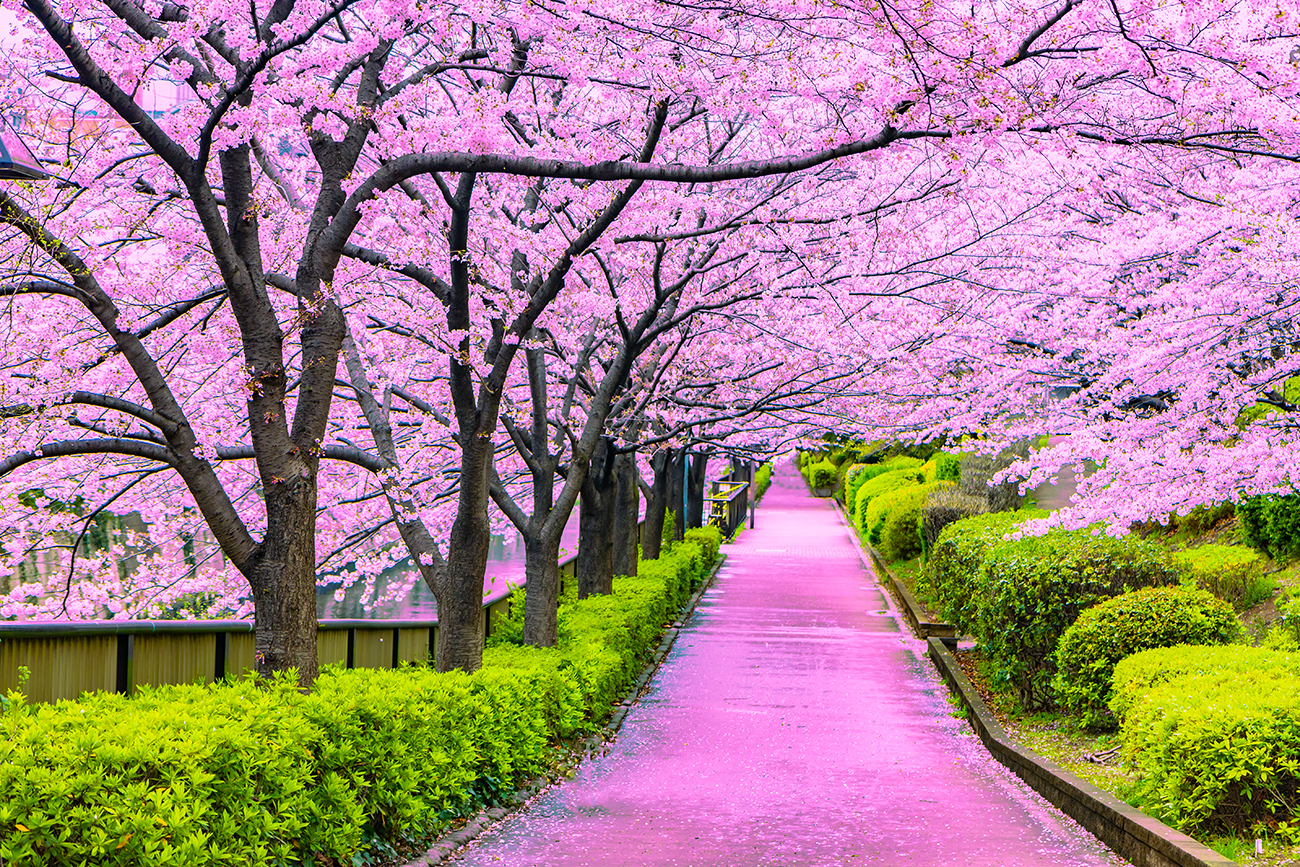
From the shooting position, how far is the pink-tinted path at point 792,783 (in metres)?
6.46

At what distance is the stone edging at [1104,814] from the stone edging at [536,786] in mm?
3353

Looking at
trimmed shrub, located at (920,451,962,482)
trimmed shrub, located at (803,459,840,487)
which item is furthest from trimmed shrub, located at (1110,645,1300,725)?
trimmed shrub, located at (803,459,840,487)

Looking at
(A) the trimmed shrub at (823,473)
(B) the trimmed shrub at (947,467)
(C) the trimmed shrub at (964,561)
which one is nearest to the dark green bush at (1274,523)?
(C) the trimmed shrub at (964,561)

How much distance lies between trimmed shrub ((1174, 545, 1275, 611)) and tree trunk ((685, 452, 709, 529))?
70.4 feet

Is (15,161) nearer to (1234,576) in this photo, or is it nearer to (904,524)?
(1234,576)

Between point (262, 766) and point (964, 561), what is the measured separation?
10.6 metres

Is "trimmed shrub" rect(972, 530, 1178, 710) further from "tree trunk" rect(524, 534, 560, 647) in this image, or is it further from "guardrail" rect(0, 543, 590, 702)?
"guardrail" rect(0, 543, 590, 702)

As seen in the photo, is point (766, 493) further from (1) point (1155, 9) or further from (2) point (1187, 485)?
(1) point (1155, 9)

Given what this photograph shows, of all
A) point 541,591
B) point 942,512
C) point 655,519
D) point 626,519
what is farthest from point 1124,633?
point 655,519

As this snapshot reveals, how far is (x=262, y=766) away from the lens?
4.61 m

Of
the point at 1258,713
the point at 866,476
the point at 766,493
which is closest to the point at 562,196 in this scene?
the point at 1258,713

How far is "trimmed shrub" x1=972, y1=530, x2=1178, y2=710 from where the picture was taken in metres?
10.2

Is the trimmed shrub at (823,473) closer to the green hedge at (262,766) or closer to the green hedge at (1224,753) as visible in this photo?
the green hedge at (1224,753)

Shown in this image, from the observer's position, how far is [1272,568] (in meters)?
14.8
